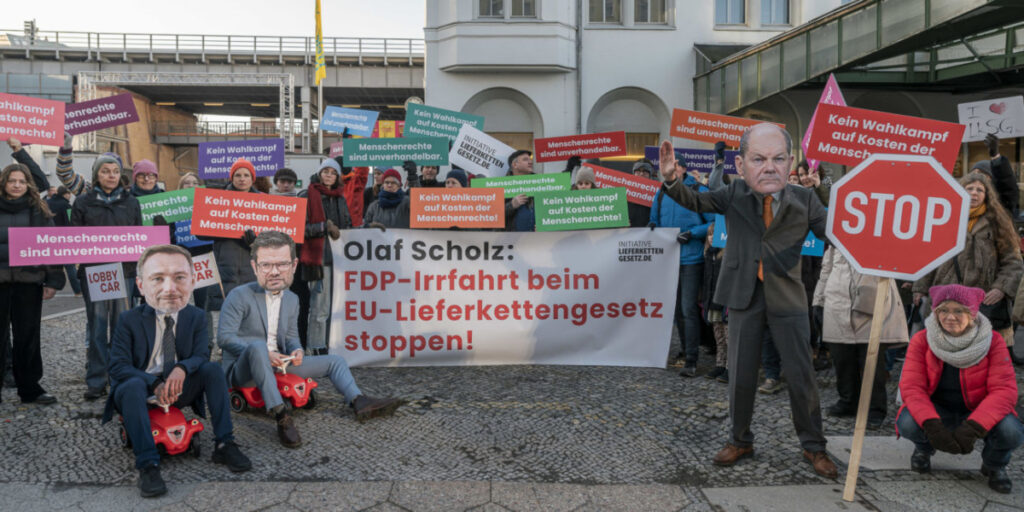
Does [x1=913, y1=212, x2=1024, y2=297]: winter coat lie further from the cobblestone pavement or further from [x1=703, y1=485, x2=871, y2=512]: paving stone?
[x1=703, y1=485, x2=871, y2=512]: paving stone

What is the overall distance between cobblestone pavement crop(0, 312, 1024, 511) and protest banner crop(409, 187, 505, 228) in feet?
5.03

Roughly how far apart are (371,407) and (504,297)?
205 cm

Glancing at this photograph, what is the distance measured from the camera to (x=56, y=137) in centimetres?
707

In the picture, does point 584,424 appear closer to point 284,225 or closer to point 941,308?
point 941,308

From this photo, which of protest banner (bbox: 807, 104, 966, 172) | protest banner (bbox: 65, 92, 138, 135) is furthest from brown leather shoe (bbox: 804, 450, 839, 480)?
protest banner (bbox: 65, 92, 138, 135)

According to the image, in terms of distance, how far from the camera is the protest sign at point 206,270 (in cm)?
625

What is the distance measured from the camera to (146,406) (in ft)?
12.9

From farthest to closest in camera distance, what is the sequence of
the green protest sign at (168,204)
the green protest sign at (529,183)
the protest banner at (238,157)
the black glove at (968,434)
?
the protest banner at (238,157)
the green protest sign at (529,183)
the green protest sign at (168,204)
the black glove at (968,434)

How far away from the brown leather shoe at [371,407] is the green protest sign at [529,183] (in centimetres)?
275

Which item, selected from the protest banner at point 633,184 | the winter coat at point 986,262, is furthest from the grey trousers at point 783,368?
A: the protest banner at point 633,184

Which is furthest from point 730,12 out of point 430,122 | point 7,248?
point 7,248

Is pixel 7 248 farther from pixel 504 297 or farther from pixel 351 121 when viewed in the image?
pixel 351 121

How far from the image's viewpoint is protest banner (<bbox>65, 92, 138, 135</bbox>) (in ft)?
25.1

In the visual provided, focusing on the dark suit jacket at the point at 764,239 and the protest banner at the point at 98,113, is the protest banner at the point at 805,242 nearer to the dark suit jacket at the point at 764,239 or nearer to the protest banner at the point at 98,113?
the dark suit jacket at the point at 764,239
